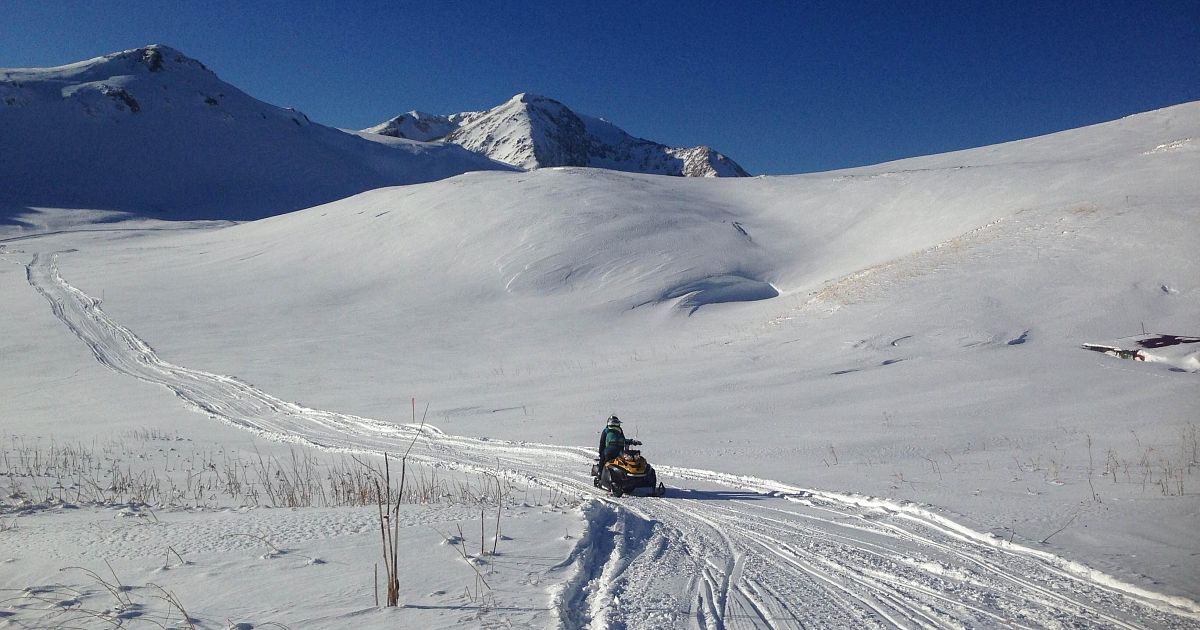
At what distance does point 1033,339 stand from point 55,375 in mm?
27963

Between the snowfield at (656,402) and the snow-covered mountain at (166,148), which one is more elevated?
the snow-covered mountain at (166,148)

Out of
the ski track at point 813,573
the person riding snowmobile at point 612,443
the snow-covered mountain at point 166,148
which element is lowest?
the ski track at point 813,573

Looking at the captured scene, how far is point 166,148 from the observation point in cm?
11719

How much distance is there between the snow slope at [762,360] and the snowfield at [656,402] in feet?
0.29

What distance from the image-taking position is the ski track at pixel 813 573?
4.27 metres

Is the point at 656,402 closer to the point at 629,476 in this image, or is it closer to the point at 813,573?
the point at 629,476

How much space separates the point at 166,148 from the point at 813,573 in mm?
137464

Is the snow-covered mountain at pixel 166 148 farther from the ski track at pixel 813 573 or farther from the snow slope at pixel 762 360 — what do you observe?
the ski track at pixel 813 573

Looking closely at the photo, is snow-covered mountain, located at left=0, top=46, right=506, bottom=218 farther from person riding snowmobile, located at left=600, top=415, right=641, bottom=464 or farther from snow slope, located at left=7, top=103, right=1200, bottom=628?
person riding snowmobile, located at left=600, top=415, right=641, bottom=464

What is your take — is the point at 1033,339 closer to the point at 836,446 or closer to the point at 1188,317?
the point at 1188,317

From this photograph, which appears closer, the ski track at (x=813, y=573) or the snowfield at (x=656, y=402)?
the ski track at (x=813, y=573)

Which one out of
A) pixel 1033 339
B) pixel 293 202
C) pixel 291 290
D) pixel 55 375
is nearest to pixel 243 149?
pixel 293 202

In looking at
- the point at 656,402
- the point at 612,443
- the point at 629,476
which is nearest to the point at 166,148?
the point at 656,402

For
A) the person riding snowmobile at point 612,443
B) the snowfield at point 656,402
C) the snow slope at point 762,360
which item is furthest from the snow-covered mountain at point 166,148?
the person riding snowmobile at point 612,443
